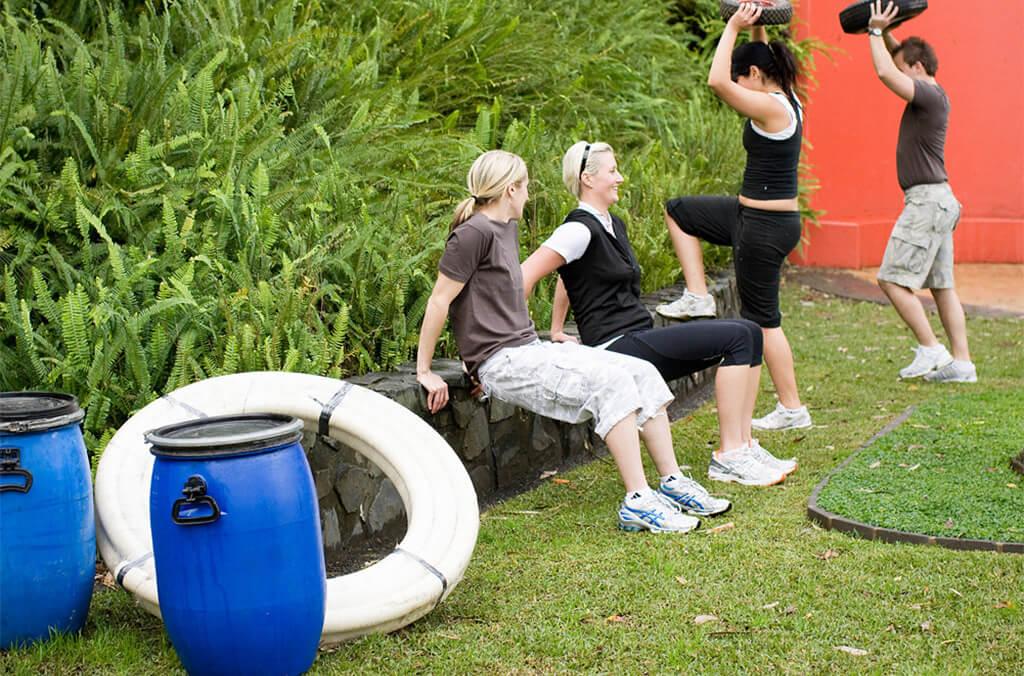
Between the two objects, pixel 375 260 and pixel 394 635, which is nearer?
pixel 394 635

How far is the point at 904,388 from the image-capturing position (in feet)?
25.0

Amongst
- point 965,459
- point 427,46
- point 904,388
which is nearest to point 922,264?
point 904,388

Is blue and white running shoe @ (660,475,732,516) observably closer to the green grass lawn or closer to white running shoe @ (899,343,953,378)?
the green grass lawn

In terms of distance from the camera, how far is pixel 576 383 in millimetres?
4895

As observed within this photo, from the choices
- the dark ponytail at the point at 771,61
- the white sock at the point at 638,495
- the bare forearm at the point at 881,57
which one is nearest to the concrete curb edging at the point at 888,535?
the white sock at the point at 638,495

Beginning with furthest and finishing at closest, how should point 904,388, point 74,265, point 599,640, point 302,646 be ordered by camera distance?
point 904,388
point 74,265
point 599,640
point 302,646

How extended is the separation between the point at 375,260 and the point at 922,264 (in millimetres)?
3739

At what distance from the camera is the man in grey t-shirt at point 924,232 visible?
776 centimetres

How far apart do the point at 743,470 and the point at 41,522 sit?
3.03m

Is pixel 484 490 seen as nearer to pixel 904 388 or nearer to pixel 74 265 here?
pixel 74 265

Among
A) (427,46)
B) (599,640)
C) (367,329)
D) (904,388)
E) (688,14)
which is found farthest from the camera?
(688,14)

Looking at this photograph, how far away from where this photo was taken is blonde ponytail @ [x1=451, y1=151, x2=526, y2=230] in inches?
194

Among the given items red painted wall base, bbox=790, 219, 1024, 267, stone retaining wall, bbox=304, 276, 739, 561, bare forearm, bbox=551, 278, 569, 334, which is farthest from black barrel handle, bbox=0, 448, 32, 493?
red painted wall base, bbox=790, 219, 1024, 267

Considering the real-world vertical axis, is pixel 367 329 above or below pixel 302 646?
above
